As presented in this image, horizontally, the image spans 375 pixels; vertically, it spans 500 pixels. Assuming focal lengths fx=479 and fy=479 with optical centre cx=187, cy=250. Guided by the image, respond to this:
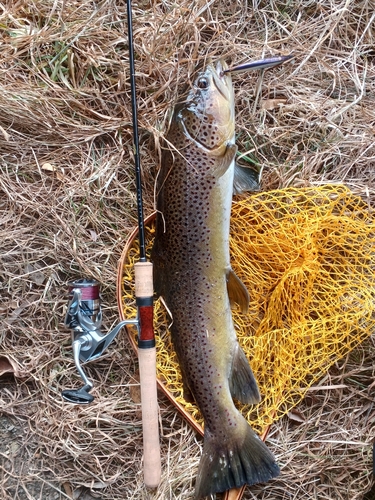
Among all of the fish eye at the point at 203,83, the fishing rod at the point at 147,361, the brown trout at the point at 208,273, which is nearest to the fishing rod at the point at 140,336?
the fishing rod at the point at 147,361

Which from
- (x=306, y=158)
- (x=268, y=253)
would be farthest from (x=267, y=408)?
(x=306, y=158)

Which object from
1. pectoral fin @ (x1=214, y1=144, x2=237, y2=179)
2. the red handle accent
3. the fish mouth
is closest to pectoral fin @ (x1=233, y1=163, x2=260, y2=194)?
pectoral fin @ (x1=214, y1=144, x2=237, y2=179)

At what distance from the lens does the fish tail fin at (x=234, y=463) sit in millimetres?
1803

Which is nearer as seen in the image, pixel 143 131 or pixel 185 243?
pixel 185 243

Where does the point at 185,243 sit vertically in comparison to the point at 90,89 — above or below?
below

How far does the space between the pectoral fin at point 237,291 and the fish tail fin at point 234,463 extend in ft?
1.39

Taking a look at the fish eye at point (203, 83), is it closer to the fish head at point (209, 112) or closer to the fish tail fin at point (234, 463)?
the fish head at point (209, 112)

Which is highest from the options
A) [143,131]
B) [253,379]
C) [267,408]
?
[143,131]

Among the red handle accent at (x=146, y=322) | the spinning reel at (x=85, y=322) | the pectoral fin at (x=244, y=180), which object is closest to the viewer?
the red handle accent at (x=146, y=322)

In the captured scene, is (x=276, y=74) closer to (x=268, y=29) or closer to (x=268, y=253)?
(x=268, y=29)

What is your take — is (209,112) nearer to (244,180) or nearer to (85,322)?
(244,180)

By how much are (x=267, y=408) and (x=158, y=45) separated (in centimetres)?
155

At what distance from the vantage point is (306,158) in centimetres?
204

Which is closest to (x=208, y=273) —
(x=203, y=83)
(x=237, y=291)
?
(x=237, y=291)
